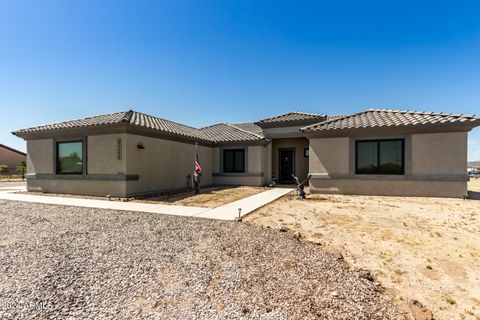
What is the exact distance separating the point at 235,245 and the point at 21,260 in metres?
3.85

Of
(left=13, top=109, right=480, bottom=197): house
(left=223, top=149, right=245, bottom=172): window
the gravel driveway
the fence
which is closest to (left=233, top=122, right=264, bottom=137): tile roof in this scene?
(left=223, top=149, right=245, bottom=172): window

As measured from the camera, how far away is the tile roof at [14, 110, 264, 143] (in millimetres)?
11570

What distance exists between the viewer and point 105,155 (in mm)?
11211

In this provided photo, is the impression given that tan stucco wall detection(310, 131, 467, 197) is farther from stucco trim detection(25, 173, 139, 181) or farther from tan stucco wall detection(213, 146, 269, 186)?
stucco trim detection(25, 173, 139, 181)

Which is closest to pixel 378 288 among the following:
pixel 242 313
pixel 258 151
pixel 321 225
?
pixel 242 313

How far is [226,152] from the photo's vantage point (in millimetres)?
17938

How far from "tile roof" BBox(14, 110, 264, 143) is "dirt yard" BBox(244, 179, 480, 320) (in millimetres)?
7681

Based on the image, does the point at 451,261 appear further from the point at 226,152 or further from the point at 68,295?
the point at 226,152

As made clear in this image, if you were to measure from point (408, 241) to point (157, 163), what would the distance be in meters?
11.1

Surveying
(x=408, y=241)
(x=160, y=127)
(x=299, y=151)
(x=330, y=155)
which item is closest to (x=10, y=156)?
(x=160, y=127)

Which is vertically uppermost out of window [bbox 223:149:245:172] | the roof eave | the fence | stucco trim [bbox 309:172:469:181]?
the roof eave

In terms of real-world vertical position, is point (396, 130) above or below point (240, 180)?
above

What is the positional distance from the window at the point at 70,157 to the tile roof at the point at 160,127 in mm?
931

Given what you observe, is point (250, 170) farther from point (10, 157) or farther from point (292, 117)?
point (10, 157)
